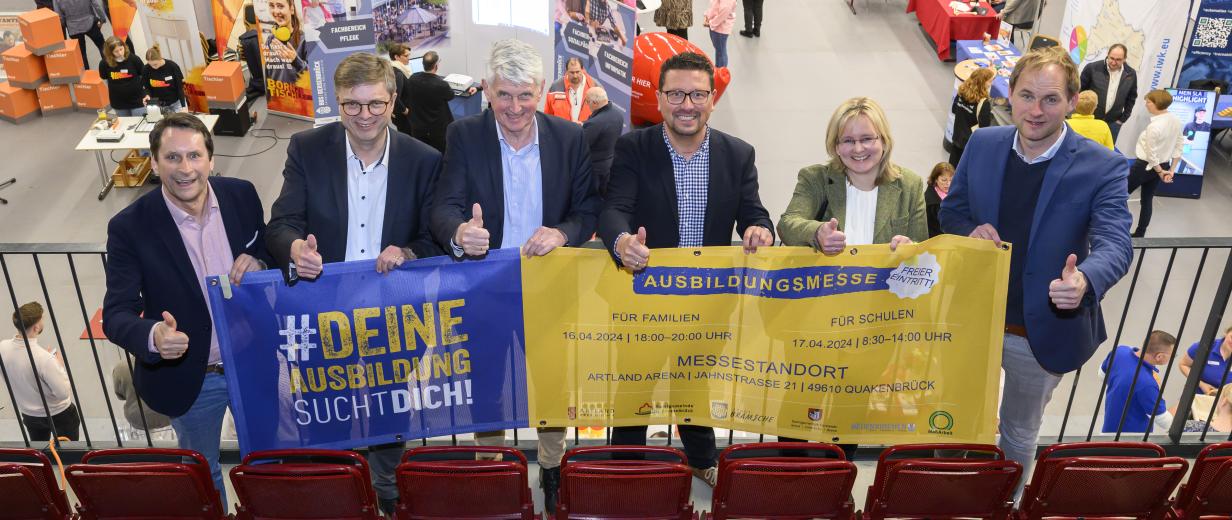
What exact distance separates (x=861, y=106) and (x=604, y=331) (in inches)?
54.4

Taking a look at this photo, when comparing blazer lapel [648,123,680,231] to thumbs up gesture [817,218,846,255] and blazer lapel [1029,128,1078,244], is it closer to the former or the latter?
thumbs up gesture [817,218,846,255]

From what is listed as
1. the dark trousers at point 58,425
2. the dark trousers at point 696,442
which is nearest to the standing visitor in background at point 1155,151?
the dark trousers at point 696,442

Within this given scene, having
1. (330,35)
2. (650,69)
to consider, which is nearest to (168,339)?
(330,35)

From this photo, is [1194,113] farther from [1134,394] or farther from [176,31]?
[176,31]

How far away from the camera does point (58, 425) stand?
6.43 metres

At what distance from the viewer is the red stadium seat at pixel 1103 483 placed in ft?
13.4

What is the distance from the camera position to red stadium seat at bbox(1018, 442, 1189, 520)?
4.07 meters

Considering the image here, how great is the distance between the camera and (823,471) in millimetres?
4016

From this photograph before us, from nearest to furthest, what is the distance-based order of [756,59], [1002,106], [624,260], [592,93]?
[624,260]
[592,93]
[1002,106]
[756,59]

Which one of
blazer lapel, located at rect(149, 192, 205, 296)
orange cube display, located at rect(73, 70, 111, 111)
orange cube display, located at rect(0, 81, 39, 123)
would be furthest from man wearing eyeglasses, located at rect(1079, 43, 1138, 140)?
orange cube display, located at rect(0, 81, 39, 123)

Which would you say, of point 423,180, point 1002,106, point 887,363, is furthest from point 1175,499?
point 1002,106

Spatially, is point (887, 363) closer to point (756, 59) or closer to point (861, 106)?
point (861, 106)

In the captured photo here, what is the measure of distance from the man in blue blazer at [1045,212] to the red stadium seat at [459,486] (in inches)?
81.8

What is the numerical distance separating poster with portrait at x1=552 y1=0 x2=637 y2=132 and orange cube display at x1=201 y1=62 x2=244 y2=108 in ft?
12.6
